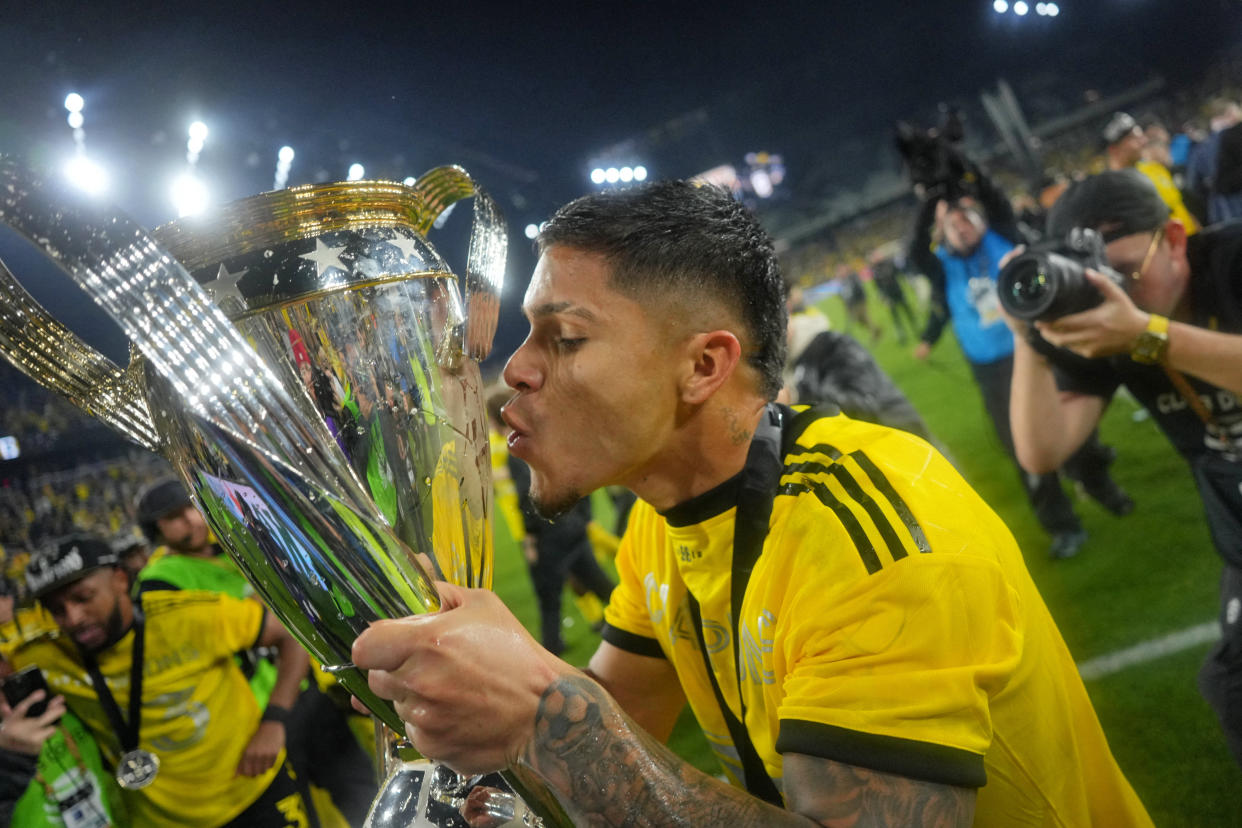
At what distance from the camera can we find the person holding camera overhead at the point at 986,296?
191 inches

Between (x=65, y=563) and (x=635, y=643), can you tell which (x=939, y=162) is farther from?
(x=65, y=563)

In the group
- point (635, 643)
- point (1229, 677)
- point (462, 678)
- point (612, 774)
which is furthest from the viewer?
point (1229, 677)

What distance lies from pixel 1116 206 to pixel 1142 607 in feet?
8.48

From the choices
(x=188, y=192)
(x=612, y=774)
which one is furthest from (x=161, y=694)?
(x=188, y=192)

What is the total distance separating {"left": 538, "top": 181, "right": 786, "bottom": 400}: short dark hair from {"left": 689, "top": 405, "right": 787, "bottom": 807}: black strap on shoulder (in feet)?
A: 0.36

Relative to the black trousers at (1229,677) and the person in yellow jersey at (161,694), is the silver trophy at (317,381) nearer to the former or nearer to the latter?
the black trousers at (1229,677)

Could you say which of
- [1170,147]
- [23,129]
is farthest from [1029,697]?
[1170,147]

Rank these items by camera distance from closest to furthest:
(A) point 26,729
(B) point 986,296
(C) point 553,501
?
(C) point 553,501, (A) point 26,729, (B) point 986,296

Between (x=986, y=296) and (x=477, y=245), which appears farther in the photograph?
(x=986, y=296)

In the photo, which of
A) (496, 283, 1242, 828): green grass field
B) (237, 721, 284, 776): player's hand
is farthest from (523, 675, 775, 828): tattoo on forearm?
(237, 721, 284, 776): player's hand

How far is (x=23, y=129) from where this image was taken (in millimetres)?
2043

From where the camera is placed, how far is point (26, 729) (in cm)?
287

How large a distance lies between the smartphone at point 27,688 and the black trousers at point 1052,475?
17.1 ft

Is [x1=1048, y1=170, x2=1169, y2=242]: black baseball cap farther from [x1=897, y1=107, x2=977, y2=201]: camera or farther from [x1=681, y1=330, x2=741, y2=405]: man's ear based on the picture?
[x1=897, y1=107, x2=977, y2=201]: camera
